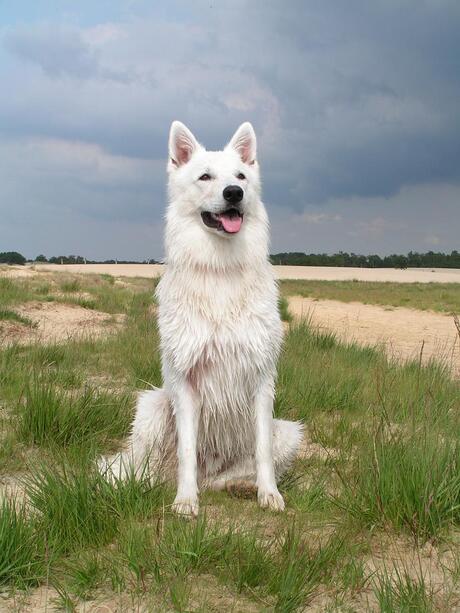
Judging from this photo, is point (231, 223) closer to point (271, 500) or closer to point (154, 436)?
point (154, 436)

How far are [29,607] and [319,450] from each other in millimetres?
2490

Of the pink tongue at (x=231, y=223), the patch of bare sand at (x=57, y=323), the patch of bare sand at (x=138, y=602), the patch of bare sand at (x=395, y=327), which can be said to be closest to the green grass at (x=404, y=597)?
the patch of bare sand at (x=138, y=602)

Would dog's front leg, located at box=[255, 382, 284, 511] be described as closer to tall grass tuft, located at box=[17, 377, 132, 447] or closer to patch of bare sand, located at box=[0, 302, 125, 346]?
tall grass tuft, located at box=[17, 377, 132, 447]

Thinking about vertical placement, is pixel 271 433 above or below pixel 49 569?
above

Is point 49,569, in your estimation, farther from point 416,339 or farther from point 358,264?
point 358,264

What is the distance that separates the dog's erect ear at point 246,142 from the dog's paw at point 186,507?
86.1 inches

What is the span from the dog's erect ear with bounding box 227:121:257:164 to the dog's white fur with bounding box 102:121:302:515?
0.39ft

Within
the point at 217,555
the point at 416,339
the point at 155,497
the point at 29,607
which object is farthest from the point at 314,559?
the point at 416,339

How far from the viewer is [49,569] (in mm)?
2389

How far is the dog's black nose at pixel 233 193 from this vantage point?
3334mm

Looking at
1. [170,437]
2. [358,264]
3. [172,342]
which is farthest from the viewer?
[358,264]

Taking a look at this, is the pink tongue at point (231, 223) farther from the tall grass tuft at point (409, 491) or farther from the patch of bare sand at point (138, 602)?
the patch of bare sand at point (138, 602)

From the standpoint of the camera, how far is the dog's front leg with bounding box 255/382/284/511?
3236mm

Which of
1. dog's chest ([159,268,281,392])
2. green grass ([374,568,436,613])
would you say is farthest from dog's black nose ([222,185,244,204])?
green grass ([374,568,436,613])
